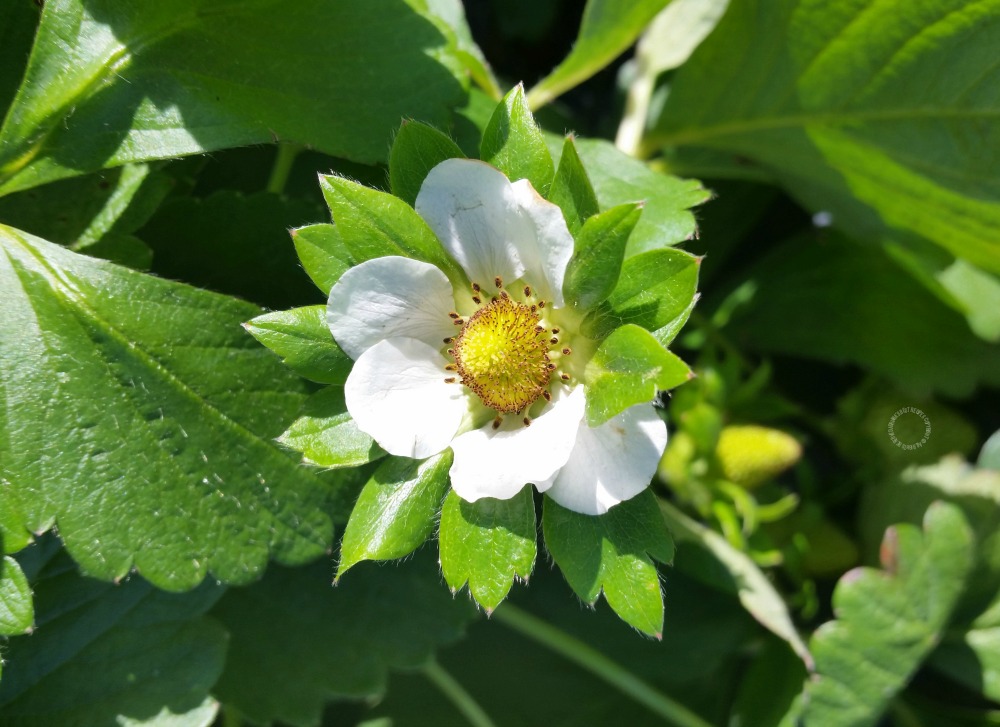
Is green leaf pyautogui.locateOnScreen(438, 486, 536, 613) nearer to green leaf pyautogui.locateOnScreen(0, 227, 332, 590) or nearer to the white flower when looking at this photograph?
the white flower

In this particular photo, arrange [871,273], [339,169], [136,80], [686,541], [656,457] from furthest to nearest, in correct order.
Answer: [871,273] < [686,541] < [339,169] < [136,80] < [656,457]

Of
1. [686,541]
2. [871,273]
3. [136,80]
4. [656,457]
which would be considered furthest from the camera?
[871,273]

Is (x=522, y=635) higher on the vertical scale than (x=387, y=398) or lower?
lower

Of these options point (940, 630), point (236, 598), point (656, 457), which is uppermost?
point (656, 457)

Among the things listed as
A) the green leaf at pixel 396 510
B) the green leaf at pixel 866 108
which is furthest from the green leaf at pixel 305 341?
the green leaf at pixel 866 108

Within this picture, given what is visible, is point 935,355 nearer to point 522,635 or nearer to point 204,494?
point 522,635

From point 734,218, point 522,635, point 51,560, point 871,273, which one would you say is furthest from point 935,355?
point 51,560

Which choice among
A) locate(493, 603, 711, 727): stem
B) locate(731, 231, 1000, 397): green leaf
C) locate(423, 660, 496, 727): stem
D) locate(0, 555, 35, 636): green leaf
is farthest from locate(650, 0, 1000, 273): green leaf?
locate(0, 555, 35, 636): green leaf
